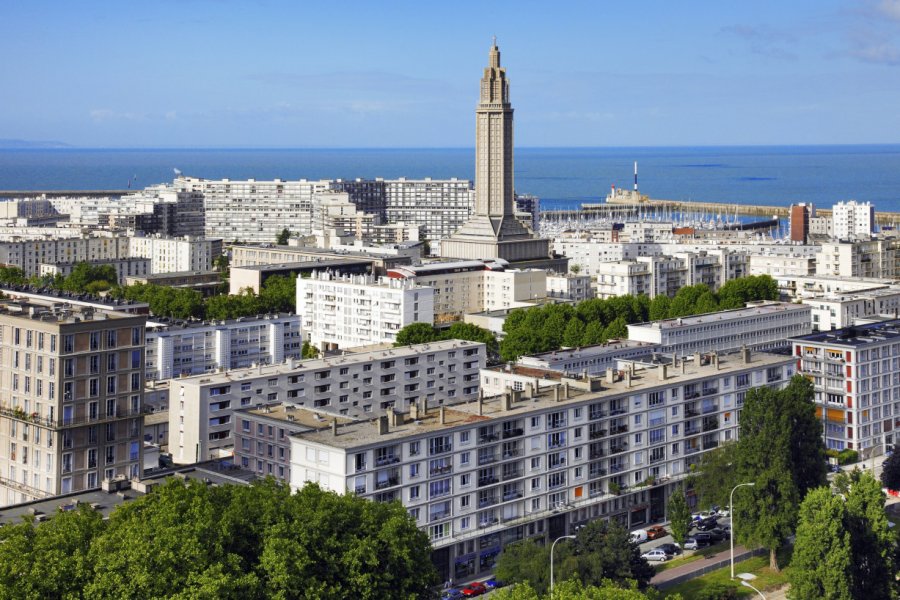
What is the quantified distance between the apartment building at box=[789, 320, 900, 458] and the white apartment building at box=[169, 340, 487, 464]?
1114cm

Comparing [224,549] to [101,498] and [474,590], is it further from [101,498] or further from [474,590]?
[474,590]

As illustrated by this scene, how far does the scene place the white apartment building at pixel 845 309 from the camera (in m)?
57.5

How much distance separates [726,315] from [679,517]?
24.4 meters

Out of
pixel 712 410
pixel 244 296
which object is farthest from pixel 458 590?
pixel 244 296

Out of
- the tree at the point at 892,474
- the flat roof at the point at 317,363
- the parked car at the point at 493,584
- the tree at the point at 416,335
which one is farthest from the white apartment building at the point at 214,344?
the tree at the point at 892,474

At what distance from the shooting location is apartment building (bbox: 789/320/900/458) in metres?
41.2

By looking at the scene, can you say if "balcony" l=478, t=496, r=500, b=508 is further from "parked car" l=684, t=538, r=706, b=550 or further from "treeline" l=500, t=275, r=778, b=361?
"treeline" l=500, t=275, r=778, b=361

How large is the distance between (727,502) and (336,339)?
31.7 meters

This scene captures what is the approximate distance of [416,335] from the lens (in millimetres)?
53688

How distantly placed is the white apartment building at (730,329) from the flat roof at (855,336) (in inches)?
211

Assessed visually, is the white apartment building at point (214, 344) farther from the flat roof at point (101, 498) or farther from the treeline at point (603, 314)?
the flat roof at point (101, 498)

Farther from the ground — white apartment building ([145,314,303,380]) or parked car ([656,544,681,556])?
white apartment building ([145,314,303,380])

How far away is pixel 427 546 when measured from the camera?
990 inches

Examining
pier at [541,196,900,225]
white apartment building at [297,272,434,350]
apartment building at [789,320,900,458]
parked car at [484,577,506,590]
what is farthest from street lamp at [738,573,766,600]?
pier at [541,196,900,225]
